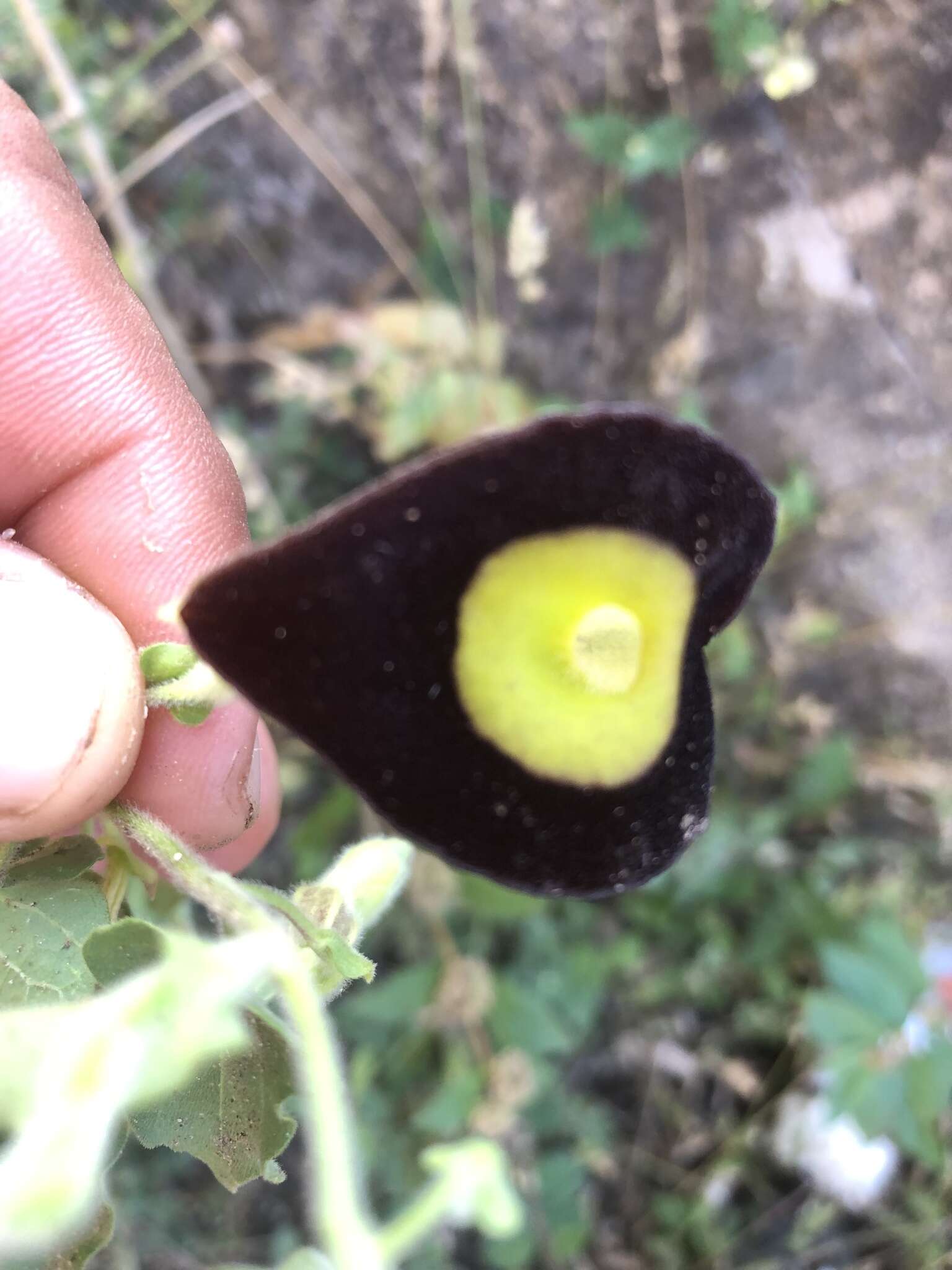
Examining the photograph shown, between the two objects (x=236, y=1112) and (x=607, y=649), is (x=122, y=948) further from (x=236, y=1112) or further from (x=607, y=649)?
(x=607, y=649)

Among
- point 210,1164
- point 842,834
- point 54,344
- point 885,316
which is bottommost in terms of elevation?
point 842,834

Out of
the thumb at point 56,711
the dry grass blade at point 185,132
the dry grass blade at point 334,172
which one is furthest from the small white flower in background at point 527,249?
the thumb at point 56,711

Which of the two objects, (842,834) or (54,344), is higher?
(54,344)

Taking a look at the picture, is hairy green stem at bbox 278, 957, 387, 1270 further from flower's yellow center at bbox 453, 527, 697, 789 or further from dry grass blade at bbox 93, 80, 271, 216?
dry grass blade at bbox 93, 80, 271, 216

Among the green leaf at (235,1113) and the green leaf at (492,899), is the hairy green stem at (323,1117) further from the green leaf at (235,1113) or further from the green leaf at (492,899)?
the green leaf at (492,899)

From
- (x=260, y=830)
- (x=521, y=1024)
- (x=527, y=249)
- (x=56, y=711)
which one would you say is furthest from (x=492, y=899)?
(x=527, y=249)

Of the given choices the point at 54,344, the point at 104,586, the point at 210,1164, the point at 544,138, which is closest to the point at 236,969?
the point at 210,1164

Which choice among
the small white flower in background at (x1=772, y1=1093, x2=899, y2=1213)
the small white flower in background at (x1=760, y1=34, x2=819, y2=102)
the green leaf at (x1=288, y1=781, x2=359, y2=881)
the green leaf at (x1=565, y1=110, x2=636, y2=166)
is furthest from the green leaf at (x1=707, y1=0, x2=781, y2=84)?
the small white flower in background at (x1=772, y1=1093, x2=899, y2=1213)

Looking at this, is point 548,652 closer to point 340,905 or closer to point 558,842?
point 558,842
